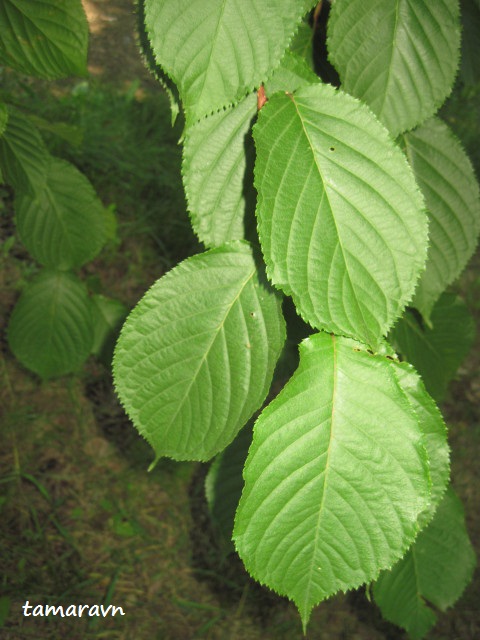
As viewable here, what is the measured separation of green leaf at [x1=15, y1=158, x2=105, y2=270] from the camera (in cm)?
147

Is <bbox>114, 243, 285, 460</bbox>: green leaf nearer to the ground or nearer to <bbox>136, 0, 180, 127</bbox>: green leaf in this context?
<bbox>136, 0, 180, 127</bbox>: green leaf

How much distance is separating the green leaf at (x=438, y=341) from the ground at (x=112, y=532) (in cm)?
110

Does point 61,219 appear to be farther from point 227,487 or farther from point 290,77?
point 290,77

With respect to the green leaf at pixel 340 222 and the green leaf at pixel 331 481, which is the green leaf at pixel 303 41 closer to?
the green leaf at pixel 340 222

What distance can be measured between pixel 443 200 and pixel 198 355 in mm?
465

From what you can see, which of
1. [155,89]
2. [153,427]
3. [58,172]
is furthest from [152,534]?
[155,89]

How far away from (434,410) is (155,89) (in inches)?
112

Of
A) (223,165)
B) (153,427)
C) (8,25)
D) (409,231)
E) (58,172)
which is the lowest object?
(58,172)

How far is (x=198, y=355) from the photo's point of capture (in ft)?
2.41

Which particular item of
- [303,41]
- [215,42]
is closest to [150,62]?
[215,42]

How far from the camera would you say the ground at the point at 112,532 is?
2.00 meters

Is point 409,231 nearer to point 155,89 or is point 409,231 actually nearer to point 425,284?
point 425,284

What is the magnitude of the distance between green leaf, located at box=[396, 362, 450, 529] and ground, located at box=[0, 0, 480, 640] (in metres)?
1.34

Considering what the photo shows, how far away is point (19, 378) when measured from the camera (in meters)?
2.33
